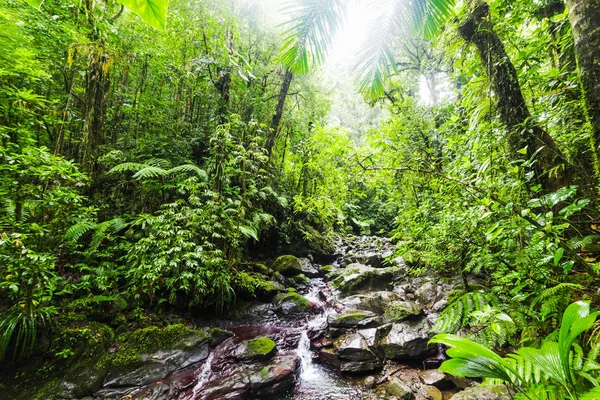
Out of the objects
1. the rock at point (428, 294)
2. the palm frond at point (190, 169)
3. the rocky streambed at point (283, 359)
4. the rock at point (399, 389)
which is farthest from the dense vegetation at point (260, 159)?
the rock at point (399, 389)

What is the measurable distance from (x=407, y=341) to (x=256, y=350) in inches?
98.6

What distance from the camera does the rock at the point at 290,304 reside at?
6141mm

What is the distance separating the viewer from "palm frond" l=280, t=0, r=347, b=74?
4.34 ft

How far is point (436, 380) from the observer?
3520 millimetres

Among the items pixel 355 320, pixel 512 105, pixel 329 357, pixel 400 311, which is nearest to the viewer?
pixel 512 105

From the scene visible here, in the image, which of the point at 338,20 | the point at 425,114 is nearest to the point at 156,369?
the point at 338,20

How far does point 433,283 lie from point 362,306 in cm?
185

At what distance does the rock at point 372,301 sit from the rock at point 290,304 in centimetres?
100

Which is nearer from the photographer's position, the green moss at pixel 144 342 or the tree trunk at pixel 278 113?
the green moss at pixel 144 342

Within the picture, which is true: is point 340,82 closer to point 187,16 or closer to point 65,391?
point 187,16

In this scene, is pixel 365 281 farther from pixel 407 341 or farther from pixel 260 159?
pixel 260 159

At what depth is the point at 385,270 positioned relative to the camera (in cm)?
754

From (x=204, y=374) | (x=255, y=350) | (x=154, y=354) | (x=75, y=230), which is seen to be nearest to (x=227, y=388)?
(x=204, y=374)

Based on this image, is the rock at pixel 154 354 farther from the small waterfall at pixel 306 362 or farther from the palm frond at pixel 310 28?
the palm frond at pixel 310 28
